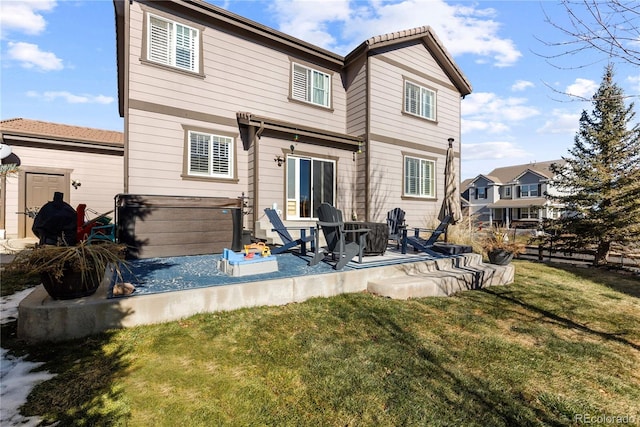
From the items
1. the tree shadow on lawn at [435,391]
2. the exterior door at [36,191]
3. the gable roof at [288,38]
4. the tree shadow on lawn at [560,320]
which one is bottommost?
the tree shadow on lawn at [560,320]

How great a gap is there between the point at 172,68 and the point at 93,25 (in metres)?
3.28

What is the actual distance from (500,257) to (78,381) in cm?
782

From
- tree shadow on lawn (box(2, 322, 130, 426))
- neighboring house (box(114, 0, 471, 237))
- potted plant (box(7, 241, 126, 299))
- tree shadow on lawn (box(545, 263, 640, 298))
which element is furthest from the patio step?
neighboring house (box(114, 0, 471, 237))

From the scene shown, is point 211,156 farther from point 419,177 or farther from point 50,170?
point 419,177

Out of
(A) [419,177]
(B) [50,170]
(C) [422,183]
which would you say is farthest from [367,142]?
(B) [50,170]

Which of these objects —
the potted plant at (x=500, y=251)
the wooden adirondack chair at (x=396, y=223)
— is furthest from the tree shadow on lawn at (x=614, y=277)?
the wooden adirondack chair at (x=396, y=223)

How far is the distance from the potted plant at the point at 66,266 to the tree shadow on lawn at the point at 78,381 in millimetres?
579

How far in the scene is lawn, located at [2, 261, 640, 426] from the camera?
2162 mm

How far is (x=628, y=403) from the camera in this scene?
250 centimetres

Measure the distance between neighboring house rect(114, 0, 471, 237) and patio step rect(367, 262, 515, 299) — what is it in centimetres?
443

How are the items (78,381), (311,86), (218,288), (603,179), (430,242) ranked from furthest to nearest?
(603,179) < (311,86) < (430,242) < (218,288) < (78,381)

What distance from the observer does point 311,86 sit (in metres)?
10.4

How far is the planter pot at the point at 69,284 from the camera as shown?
3148 mm

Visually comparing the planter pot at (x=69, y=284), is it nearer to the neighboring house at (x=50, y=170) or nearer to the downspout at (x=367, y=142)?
the downspout at (x=367, y=142)
